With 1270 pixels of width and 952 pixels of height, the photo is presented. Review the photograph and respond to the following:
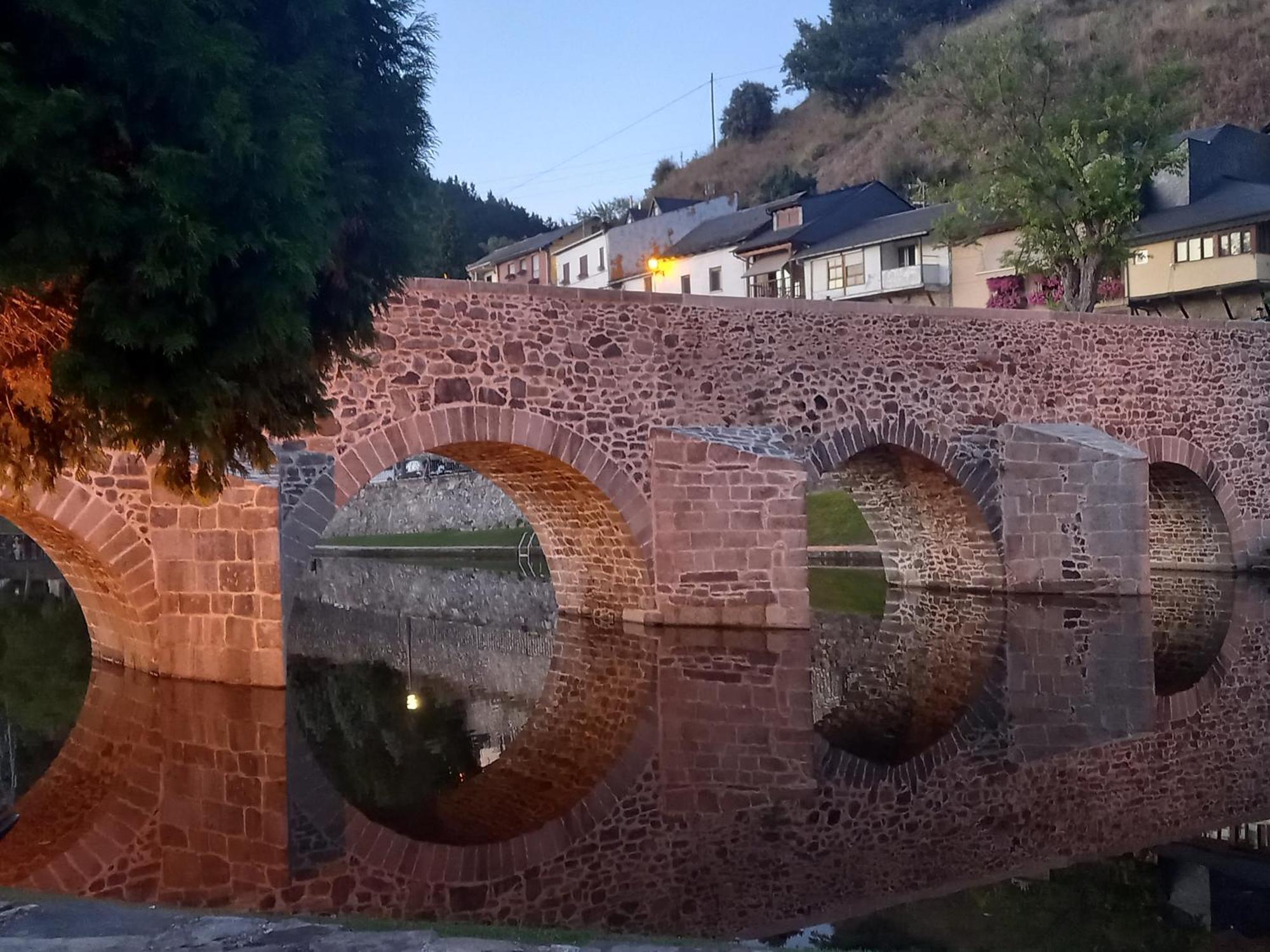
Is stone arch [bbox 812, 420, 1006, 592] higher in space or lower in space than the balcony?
lower

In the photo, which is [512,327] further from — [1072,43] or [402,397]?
[1072,43]

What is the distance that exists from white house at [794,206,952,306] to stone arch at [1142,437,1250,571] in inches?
647

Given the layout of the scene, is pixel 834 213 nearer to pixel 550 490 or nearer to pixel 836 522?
pixel 836 522

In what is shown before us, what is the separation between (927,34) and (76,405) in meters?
63.8

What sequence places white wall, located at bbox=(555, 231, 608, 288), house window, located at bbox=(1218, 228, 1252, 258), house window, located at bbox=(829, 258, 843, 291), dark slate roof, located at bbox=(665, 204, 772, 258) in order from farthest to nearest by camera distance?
white wall, located at bbox=(555, 231, 608, 288) → dark slate roof, located at bbox=(665, 204, 772, 258) → house window, located at bbox=(829, 258, 843, 291) → house window, located at bbox=(1218, 228, 1252, 258)

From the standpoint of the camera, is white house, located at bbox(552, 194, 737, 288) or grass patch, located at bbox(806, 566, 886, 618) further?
white house, located at bbox(552, 194, 737, 288)

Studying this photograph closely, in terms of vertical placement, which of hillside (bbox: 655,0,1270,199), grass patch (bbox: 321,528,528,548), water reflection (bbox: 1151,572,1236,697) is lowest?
Result: water reflection (bbox: 1151,572,1236,697)

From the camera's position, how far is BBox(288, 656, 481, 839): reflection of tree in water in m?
6.75

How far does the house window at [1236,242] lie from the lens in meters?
27.0

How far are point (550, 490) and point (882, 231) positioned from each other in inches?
953

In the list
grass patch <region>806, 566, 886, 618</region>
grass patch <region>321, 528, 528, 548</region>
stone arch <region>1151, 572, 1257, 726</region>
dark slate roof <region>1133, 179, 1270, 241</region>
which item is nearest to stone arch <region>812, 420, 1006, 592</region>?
grass patch <region>806, 566, 886, 618</region>

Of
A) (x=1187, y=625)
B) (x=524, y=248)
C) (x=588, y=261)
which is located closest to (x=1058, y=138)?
(x=1187, y=625)

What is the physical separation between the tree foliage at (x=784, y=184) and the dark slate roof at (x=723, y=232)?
1118cm

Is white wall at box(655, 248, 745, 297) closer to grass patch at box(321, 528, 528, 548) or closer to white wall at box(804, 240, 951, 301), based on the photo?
white wall at box(804, 240, 951, 301)
